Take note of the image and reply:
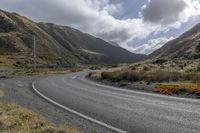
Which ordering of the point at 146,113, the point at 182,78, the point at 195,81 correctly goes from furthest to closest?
1. the point at 182,78
2. the point at 195,81
3. the point at 146,113

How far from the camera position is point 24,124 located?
31.2 feet

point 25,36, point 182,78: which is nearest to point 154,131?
point 182,78

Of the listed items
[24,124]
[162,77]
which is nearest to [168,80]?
[162,77]

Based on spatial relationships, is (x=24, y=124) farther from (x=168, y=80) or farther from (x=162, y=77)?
(x=162, y=77)

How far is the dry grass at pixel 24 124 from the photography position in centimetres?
862

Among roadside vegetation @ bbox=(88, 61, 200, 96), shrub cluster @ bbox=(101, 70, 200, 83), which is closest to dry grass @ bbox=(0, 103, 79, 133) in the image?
roadside vegetation @ bbox=(88, 61, 200, 96)

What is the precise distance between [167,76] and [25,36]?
169 metres

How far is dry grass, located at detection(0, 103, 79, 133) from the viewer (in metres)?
8.62

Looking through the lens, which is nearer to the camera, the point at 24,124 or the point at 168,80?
the point at 24,124

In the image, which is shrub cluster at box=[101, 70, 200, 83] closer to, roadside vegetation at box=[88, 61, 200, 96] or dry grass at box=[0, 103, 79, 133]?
roadside vegetation at box=[88, 61, 200, 96]

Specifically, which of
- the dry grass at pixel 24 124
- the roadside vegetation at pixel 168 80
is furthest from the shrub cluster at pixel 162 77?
the dry grass at pixel 24 124

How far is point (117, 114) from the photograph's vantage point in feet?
37.8

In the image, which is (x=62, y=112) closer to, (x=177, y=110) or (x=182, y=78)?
(x=177, y=110)

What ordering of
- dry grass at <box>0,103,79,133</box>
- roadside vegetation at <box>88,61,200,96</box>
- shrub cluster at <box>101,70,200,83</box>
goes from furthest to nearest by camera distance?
shrub cluster at <box>101,70,200,83</box> → roadside vegetation at <box>88,61,200,96</box> → dry grass at <box>0,103,79,133</box>
